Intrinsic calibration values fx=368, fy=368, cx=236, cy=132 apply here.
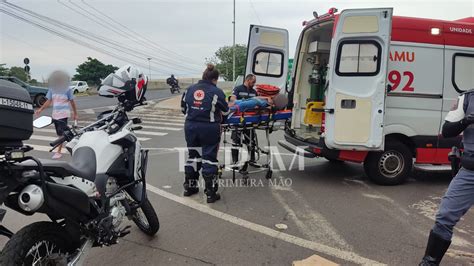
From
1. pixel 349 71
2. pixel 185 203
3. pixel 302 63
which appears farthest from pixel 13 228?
pixel 302 63

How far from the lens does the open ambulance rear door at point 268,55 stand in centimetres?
795

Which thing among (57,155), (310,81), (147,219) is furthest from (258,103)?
(57,155)

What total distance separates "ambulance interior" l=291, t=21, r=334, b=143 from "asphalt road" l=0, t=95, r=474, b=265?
3.98 ft

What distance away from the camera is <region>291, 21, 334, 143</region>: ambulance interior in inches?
292

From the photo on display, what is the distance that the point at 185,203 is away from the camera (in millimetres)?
5266

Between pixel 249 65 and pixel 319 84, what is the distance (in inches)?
62.1

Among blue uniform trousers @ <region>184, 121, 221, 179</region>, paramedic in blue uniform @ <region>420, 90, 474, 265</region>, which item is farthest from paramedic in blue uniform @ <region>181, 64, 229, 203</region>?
paramedic in blue uniform @ <region>420, 90, 474, 265</region>

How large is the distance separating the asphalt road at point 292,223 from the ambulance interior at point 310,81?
3.98 ft

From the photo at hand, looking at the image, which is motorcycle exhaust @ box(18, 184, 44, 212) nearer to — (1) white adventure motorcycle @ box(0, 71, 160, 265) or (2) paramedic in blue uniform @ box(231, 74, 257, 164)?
(1) white adventure motorcycle @ box(0, 71, 160, 265)

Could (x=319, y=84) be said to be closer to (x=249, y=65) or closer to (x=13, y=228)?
(x=249, y=65)

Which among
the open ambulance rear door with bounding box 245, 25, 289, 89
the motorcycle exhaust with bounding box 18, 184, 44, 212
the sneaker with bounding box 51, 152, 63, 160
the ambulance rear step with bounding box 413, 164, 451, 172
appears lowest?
the sneaker with bounding box 51, 152, 63, 160

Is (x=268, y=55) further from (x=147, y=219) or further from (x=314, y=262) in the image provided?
(x=314, y=262)

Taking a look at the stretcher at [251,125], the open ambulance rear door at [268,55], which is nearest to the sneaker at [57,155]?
the stretcher at [251,125]

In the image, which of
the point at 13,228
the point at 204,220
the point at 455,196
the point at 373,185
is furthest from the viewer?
the point at 373,185
